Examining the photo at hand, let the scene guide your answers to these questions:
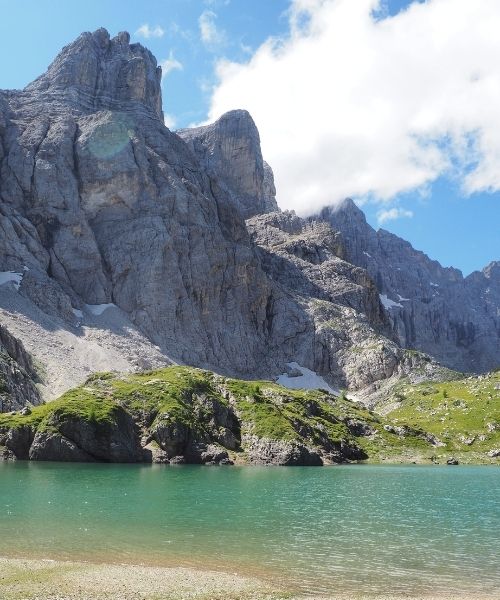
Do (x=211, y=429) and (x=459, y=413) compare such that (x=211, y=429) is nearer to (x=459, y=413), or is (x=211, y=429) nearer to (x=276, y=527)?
(x=276, y=527)

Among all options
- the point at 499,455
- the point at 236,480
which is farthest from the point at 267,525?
the point at 499,455

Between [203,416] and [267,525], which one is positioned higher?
[203,416]

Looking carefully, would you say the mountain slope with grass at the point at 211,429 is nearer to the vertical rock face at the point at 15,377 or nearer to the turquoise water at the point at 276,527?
the turquoise water at the point at 276,527

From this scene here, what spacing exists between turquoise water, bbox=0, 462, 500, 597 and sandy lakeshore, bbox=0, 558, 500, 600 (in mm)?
1465

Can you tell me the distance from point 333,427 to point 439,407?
46949 millimetres

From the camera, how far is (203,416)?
98062 millimetres

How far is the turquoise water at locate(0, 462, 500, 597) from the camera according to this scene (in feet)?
89.1

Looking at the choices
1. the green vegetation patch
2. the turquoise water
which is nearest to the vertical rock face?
the turquoise water

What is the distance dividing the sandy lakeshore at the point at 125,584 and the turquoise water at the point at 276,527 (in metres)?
1.46

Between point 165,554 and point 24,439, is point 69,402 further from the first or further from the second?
point 165,554

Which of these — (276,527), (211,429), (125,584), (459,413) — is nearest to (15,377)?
(211,429)

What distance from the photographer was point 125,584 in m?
23.9

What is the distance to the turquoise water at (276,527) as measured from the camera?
27.2 m

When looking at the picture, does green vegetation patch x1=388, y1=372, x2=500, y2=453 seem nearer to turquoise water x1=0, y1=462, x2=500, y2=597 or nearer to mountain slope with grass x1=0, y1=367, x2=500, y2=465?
mountain slope with grass x1=0, y1=367, x2=500, y2=465
